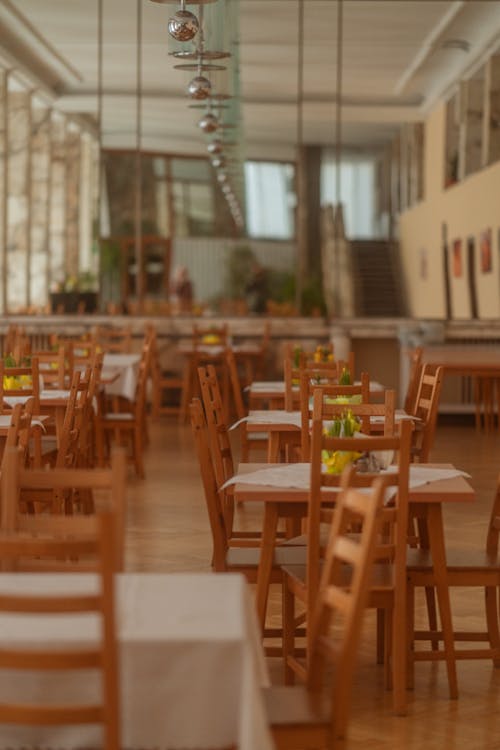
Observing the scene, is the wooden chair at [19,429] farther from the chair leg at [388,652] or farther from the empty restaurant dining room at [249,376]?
the chair leg at [388,652]

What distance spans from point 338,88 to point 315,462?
13112 mm

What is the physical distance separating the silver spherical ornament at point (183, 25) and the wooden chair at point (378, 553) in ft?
14.9

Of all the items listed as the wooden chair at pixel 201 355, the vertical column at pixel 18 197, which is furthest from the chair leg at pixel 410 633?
the vertical column at pixel 18 197

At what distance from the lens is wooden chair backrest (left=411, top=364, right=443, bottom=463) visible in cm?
759

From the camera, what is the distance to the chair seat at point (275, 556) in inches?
199

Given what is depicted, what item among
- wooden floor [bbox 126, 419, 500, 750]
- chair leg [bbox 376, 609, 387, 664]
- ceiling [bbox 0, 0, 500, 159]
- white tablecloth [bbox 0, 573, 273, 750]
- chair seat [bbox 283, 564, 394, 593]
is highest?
ceiling [bbox 0, 0, 500, 159]

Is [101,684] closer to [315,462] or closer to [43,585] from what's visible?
[43,585]

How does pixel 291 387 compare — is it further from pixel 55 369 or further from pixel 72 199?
pixel 72 199

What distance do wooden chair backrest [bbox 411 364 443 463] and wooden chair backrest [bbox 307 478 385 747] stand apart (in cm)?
381

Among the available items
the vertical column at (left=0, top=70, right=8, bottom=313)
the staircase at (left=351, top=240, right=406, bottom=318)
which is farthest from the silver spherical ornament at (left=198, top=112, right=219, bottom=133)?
the staircase at (left=351, top=240, right=406, bottom=318)

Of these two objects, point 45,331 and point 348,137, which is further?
point 348,137

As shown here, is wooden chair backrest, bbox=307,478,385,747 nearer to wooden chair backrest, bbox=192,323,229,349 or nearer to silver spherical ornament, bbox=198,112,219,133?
silver spherical ornament, bbox=198,112,219,133

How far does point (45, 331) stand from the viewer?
53.3 ft

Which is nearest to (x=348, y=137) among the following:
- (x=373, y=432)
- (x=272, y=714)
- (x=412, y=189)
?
(x=412, y=189)
